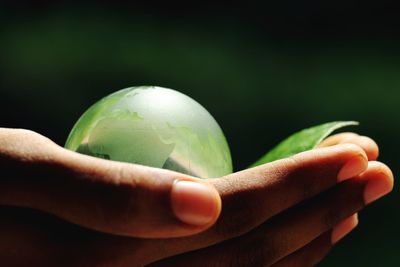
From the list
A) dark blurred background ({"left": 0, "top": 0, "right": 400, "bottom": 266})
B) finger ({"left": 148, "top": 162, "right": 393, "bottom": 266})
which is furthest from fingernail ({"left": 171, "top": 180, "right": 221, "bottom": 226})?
dark blurred background ({"left": 0, "top": 0, "right": 400, "bottom": 266})

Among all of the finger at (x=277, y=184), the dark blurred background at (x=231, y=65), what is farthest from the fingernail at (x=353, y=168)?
the dark blurred background at (x=231, y=65)

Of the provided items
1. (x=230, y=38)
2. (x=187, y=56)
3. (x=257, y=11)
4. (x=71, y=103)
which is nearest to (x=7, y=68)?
(x=71, y=103)

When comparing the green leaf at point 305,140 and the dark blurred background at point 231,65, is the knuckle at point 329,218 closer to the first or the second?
the green leaf at point 305,140

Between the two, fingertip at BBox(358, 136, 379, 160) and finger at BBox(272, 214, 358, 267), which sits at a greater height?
fingertip at BBox(358, 136, 379, 160)

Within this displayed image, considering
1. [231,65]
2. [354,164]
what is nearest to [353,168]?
[354,164]

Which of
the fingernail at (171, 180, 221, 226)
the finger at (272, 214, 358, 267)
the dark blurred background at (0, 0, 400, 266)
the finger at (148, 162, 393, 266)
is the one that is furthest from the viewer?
the dark blurred background at (0, 0, 400, 266)

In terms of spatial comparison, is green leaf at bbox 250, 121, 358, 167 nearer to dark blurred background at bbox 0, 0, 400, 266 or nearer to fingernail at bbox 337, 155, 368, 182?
fingernail at bbox 337, 155, 368, 182
